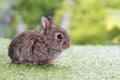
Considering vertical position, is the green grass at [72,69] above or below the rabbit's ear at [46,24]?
below

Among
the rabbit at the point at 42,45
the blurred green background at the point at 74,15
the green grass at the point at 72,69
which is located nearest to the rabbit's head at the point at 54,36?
the rabbit at the point at 42,45

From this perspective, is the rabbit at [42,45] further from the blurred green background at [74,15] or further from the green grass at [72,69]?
the blurred green background at [74,15]

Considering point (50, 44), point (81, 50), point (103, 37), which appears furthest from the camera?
point (103, 37)

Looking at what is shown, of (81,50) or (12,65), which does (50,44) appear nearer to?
(12,65)

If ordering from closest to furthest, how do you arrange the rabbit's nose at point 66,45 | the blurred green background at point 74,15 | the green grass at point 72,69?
the green grass at point 72,69 < the rabbit's nose at point 66,45 < the blurred green background at point 74,15

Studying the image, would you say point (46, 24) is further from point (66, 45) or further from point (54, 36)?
point (66, 45)

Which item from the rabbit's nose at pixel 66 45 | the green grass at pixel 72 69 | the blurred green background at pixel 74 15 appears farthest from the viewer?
the blurred green background at pixel 74 15

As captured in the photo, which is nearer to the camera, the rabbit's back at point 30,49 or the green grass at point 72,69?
the green grass at point 72,69

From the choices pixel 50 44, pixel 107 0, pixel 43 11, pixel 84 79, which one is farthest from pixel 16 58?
pixel 43 11
